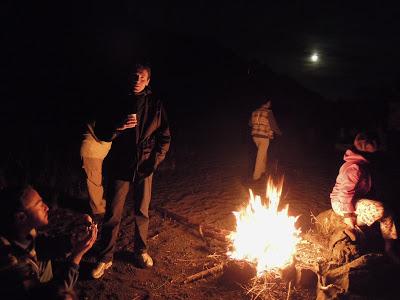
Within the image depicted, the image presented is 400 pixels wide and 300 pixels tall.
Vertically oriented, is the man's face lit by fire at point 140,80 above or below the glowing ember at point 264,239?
above

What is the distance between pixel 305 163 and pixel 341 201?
7.28m

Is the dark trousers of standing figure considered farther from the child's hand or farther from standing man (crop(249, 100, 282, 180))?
standing man (crop(249, 100, 282, 180))

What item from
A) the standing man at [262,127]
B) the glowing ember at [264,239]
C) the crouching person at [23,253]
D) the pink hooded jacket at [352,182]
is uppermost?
the standing man at [262,127]

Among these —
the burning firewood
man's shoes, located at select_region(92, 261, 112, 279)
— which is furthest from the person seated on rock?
man's shoes, located at select_region(92, 261, 112, 279)

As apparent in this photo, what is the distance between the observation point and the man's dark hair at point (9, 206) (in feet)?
7.62

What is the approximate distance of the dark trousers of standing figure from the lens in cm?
401

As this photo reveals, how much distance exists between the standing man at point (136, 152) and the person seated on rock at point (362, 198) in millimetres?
2579

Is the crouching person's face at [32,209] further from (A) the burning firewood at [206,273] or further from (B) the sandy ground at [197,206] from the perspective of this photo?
(A) the burning firewood at [206,273]

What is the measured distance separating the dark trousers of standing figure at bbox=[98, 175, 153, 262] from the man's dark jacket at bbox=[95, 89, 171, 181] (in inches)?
5.7

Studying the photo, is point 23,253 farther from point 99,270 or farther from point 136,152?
point 99,270

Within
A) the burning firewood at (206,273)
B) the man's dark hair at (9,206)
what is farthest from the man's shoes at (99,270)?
the man's dark hair at (9,206)

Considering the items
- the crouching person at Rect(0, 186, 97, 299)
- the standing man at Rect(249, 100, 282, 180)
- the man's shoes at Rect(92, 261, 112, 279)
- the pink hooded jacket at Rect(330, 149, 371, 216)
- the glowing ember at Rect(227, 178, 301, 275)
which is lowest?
the man's shoes at Rect(92, 261, 112, 279)

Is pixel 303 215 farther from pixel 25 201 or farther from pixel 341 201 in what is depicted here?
pixel 25 201

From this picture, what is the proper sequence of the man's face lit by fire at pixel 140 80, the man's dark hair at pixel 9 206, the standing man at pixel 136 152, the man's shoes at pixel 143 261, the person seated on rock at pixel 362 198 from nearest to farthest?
the man's dark hair at pixel 9 206, the man's face lit by fire at pixel 140 80, the standing man at pixel 136 152, the person seated on rock at pixel 362 198, the man's shoes at pixel 143 261
